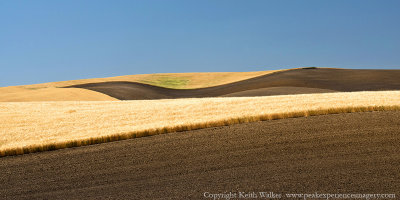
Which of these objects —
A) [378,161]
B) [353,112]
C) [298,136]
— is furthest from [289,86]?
[378,161]

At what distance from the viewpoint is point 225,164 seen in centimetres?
816

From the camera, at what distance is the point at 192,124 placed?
12867 mm

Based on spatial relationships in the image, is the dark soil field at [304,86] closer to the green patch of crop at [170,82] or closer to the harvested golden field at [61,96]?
the harvested golden field at [61,96]

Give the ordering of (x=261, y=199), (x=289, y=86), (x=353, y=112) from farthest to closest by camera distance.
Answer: (x=289, y=86)
(x=353, y=112)
(x=261, y=199)

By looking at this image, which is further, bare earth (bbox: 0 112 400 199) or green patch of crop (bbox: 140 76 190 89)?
green patch of crop (bbox: 140 76 190 89)

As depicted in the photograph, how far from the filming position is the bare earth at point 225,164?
673 centimetres

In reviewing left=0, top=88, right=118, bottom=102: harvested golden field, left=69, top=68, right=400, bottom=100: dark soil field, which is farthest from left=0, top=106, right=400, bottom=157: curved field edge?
left=0, top=88, right=118, bottom=102: harvested golden field

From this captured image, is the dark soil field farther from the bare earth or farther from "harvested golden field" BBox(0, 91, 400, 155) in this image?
the bare earth

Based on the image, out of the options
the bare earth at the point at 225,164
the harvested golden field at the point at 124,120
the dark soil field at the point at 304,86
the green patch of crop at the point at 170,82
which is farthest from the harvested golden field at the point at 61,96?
the bare earth at the point at 225,164

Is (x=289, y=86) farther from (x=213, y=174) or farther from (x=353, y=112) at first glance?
(x=213, y=174)

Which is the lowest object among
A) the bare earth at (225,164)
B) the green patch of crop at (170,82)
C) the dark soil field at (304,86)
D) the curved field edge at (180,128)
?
the bare earth at (225,164)

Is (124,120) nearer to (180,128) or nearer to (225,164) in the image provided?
(180,128)

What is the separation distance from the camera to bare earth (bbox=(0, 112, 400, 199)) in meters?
6.73

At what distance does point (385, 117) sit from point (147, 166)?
7637 millimetres
